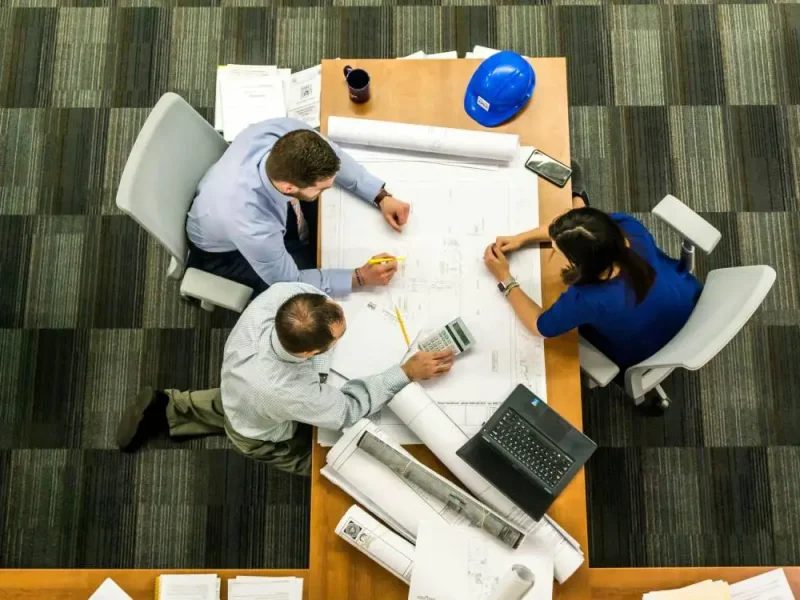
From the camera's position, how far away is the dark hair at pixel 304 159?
4.89 ft

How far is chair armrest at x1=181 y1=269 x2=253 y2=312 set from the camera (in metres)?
1.65

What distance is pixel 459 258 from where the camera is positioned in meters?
1.61

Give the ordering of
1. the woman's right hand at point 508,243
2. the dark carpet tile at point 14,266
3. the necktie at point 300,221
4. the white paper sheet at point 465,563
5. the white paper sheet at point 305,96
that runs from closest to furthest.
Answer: the white paper sheet at point 465,563, the woman's right hand at point 508,243, the necktie at point 300,221, the white paper sheet at point 305,96, the dark carpet tile at point 14,266

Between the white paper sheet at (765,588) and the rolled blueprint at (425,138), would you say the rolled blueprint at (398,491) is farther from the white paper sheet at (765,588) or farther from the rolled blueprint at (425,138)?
the rolled blueprint at (425,138)

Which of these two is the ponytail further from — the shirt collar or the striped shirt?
the shirt collar

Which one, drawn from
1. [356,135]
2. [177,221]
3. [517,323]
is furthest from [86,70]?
[517,323]

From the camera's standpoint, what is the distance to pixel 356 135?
5.49 ft

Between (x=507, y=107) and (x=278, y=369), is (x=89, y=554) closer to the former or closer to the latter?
(x=278, y=369)

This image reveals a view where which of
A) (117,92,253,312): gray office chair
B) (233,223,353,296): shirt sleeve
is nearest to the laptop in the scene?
(233,223,353,296): shirt sleeve

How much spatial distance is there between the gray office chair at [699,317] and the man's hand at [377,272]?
533 mm

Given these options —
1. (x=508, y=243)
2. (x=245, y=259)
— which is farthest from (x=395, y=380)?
(x=245, y=259)

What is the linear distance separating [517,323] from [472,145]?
0.47m

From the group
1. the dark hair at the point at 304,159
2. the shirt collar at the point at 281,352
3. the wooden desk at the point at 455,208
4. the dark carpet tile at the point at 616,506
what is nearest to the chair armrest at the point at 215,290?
the shirt collar at the point at 281,352

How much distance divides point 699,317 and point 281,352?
1020 mm
